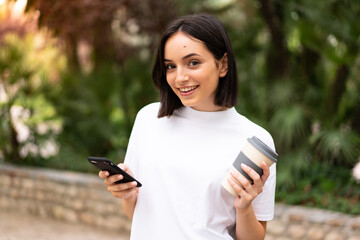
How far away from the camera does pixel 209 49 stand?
5.41ft

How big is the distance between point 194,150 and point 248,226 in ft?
0.99

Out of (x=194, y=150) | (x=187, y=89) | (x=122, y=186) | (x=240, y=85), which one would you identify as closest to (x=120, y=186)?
(x=122, y=186)

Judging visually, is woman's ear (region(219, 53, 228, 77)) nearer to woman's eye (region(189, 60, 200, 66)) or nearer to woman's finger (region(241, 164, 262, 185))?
woman's eye (region(189, 60, 200, 66))

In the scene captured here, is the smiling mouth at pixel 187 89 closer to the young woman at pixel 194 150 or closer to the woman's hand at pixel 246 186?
the young woman at pixel 194 150

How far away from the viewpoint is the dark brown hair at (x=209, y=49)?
5.39ft

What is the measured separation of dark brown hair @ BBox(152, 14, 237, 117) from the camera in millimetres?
1643

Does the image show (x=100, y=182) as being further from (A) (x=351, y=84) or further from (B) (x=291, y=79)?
(A) (x=351, y=84)

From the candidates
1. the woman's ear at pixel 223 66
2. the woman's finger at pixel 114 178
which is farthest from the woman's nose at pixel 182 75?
the woman's finger at pixel 114 178

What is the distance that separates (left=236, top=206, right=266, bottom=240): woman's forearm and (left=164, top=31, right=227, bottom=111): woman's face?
40 cm

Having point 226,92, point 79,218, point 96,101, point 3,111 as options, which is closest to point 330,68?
point 96,101

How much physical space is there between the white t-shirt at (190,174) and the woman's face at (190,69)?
10 cm

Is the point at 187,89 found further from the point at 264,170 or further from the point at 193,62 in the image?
the point at 264,170

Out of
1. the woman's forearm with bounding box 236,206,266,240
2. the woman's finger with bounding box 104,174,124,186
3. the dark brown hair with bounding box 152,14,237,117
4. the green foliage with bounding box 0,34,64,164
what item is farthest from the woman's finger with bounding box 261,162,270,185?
the green foliage with bounding box 0,34,64,164

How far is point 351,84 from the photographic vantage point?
588 cm
